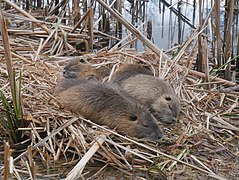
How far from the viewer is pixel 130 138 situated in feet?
10.2

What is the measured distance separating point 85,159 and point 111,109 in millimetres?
717

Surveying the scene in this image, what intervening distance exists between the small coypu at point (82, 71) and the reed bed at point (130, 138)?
0.29 feet

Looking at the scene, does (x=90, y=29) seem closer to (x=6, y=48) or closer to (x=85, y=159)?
(x=6, y=48)

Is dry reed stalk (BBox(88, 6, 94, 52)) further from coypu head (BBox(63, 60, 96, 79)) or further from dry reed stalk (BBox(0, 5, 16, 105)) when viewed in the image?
dry reed stalk (BBox(0, 5, 16, 105))

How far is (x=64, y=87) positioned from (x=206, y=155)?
108cm

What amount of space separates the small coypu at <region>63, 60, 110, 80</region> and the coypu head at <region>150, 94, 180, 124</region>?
31.8 inches

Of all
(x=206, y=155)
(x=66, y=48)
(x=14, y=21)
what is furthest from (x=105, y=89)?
(x=14, y=21)

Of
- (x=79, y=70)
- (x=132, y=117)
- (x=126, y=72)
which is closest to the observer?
(x=132, y=117)

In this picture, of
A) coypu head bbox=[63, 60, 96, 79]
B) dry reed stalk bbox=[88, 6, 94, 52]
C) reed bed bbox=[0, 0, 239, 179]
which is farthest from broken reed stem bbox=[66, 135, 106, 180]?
dry reed stalk bbox=[88, 6, 94, 52]

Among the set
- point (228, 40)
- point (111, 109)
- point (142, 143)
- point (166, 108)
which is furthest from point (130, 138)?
point (228, 40)

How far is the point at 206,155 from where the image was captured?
10.3 feet

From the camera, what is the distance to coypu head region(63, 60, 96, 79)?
426 cm

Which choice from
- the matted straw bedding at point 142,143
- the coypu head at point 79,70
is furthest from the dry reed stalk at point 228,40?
A: the coypu head at point 79,70

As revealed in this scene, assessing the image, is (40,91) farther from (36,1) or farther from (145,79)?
(36,1)
